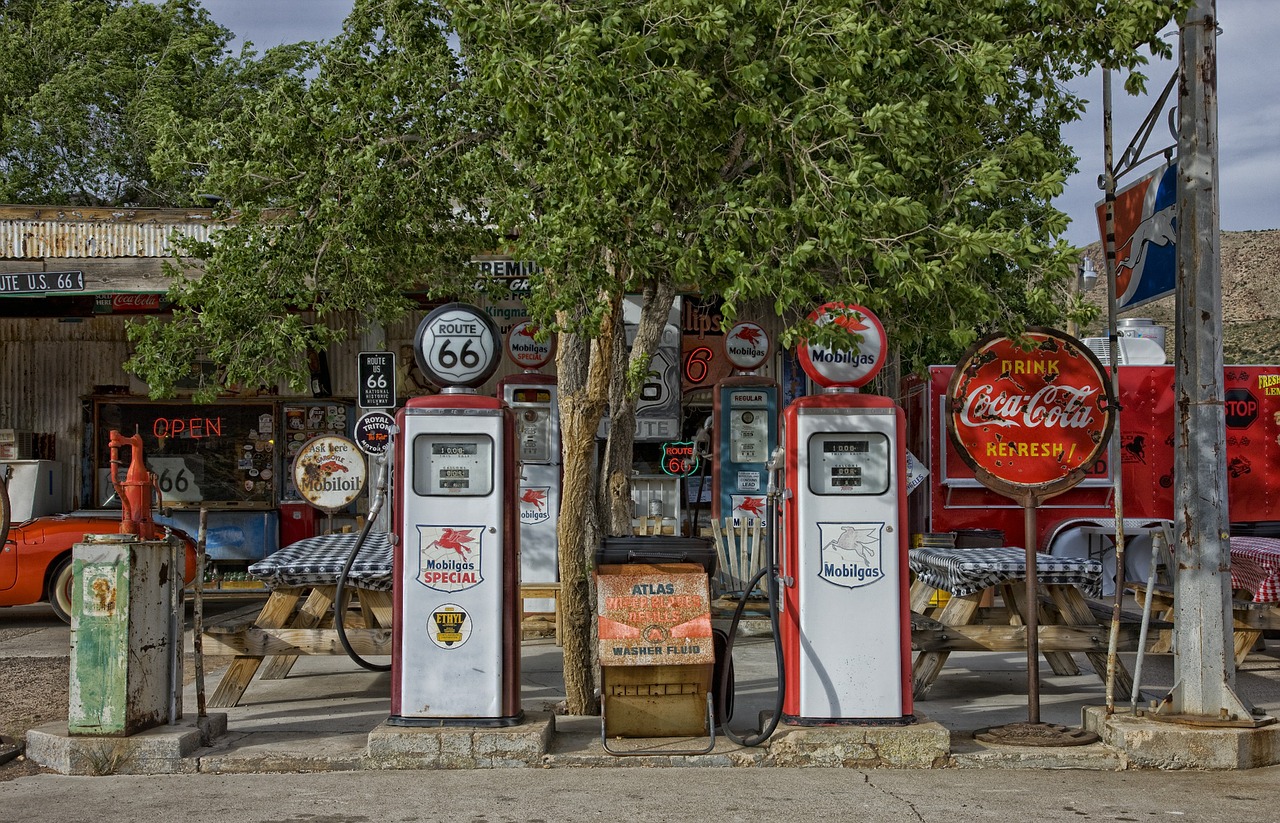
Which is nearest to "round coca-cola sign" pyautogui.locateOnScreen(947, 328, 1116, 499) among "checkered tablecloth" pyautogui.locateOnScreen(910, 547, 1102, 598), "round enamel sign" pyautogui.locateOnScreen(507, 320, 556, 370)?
"checkered tablecloth" pyautogui.locateOnScreen(910, 547, 1102, 598)

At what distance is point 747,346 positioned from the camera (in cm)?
1474

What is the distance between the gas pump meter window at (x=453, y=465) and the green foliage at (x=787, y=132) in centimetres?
88

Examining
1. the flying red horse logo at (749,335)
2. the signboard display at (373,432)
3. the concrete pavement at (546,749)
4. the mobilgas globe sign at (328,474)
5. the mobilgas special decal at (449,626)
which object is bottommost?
the concrete pavement at (546,749)

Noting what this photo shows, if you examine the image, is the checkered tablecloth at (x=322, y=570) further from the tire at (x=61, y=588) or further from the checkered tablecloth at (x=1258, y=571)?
the checkered tablecloth at (x=1258, y=571)

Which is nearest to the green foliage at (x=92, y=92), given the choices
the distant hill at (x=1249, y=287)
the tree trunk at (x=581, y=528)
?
the tree trunk at (x=581, y=528)

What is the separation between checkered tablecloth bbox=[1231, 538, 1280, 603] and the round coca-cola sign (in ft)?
9.23

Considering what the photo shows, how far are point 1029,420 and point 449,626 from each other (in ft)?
11.2

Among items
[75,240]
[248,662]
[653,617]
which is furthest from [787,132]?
[75,240]

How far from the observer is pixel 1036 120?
9648 millimetres

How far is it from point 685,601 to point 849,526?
3.18 feet

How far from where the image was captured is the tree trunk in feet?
25.0

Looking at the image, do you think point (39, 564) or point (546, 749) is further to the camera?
point (39, 564)

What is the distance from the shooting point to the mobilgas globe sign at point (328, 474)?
11.7 meters

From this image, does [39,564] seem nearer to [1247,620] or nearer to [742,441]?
[742,441]
